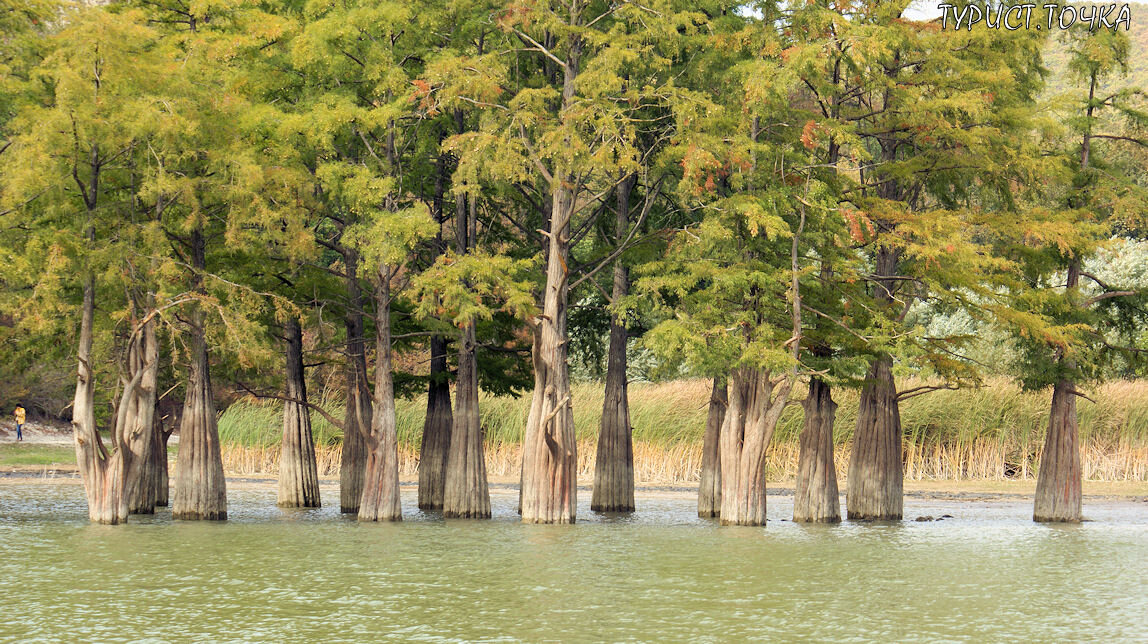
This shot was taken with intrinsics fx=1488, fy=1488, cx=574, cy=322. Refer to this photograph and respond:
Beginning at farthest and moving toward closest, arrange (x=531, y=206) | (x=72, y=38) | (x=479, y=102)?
(x=531, y=206), (x=479, y=102), (x=72, y=38)

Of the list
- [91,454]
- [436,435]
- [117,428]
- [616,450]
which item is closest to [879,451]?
[616,450]

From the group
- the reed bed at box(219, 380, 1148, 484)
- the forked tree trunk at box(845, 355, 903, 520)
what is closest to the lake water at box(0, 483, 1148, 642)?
the forked tree trunk at box(845, 355, 903, 520)

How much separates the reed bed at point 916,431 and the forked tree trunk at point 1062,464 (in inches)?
279

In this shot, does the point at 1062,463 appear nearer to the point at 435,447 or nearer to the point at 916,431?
the point at 916,431

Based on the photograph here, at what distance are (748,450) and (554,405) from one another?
5.28 metres

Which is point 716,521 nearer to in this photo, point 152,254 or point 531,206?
point 531,206

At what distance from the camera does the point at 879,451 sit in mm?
39844

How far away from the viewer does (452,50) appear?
131 ft

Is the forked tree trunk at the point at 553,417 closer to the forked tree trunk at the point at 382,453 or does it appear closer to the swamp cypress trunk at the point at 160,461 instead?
the forked tree trunk at the point at 382,453

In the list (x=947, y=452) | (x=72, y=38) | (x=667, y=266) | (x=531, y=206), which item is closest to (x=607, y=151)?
(x=667, y=266)

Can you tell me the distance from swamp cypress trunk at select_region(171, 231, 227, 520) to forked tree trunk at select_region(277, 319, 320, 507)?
455 cm

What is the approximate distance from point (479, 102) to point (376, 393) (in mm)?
8278

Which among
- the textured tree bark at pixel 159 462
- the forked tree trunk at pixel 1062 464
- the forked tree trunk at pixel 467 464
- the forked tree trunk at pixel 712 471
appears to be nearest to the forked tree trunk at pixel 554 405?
the forked tree trunk at pixel 467 464

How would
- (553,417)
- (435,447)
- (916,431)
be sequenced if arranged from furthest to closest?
(916,431), (435,447), (553,417)
